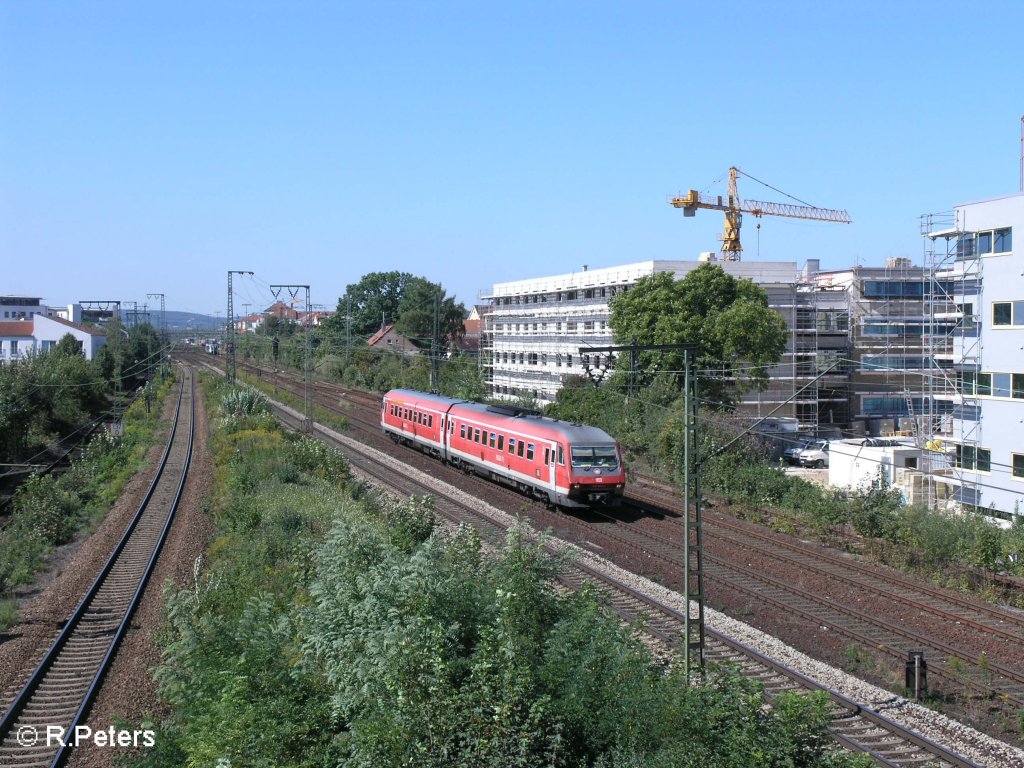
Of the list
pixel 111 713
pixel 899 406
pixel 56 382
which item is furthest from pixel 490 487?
pixel 899 406

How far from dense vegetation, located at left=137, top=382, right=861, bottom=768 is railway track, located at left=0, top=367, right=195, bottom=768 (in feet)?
5.00

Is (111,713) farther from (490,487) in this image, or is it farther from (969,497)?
(969,497)

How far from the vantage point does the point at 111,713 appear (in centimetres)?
1088

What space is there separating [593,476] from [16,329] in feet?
230

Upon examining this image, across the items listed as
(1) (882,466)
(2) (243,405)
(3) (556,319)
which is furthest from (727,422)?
(3) (556,319)

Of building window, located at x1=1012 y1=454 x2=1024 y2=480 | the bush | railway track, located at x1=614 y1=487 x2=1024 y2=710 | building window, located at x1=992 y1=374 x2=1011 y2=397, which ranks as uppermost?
building window, located at x1=992 y1=374 x2=1011 y2=397

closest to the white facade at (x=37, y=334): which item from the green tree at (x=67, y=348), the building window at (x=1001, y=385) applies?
the green tree at (x=67, y=348)

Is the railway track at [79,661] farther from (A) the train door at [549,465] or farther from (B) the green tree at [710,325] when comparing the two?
(B) the green tree at [710,325]

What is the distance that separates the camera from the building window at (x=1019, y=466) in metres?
23.5

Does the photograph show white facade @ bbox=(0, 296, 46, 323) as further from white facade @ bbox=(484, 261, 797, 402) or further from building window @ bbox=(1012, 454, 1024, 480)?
building window @ bbox=(1012, 454, 1024, 480)

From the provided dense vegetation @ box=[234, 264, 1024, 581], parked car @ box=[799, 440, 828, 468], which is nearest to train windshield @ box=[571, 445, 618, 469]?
dense vegetation @ box=[234, 264, 1024, 581]

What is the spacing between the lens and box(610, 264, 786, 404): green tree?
3600 centimetres

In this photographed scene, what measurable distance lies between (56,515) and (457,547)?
14.9 m

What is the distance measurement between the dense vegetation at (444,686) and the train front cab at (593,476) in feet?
37.3
